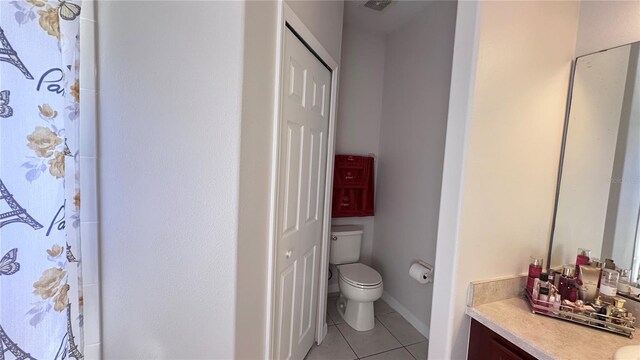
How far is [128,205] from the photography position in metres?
0.96

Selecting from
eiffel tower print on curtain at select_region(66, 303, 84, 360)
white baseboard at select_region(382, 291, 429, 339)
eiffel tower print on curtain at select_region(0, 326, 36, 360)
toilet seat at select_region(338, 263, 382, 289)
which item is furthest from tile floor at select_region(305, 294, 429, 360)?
eiffel tower print on curtain at select_region(0, 326, 36, 360)

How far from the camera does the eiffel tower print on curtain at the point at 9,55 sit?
0.65 m

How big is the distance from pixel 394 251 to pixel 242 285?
1.86 meters

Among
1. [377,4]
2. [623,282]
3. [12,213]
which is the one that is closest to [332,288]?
[623,282]

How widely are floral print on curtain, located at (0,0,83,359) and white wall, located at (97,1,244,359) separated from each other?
0.13 m

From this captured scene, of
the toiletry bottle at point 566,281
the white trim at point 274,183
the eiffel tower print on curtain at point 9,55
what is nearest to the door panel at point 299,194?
the white trim at point 274,183

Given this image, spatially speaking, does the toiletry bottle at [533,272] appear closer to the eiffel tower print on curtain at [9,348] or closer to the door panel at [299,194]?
the door panel at [299,194]

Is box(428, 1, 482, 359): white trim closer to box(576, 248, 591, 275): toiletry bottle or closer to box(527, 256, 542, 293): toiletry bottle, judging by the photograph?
box(527, 256, 542, 293): toiletry bottle

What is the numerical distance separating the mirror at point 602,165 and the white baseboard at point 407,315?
1230mm

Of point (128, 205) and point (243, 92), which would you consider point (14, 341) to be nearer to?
point (128, 205)

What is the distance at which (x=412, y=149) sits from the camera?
237cm

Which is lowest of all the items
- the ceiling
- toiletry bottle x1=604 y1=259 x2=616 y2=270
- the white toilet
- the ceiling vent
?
the white toilet

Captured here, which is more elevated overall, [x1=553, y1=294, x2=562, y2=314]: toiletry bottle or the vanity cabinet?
[x1=553, y1=294, x2=562, y2=314]: toiletry bottle

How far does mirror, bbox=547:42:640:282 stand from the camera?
1.13 meters
